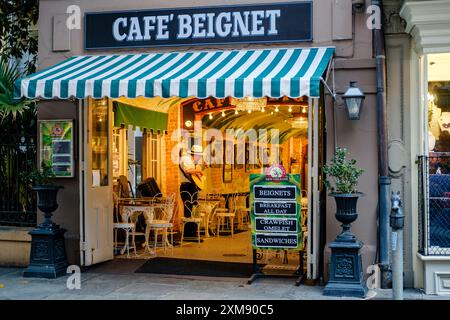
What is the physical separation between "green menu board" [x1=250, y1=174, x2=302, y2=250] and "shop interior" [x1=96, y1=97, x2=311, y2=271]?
772 millimetres

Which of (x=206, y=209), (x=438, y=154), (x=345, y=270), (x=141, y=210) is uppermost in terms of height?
(x=438, y=154)

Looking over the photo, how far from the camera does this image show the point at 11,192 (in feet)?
34.3

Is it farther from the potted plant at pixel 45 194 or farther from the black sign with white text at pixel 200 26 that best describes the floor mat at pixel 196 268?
the black sign with white text at pixel 200 26

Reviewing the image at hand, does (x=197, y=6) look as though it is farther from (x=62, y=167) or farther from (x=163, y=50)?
(x=62, y=167)

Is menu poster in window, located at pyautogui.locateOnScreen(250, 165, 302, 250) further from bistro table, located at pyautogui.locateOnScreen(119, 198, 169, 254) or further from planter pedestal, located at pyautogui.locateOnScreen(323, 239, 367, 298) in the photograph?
bistro table, located at pyautogui.locateOnScreen(119, 198, 169, 254)

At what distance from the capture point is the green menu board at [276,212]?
8.83 meters

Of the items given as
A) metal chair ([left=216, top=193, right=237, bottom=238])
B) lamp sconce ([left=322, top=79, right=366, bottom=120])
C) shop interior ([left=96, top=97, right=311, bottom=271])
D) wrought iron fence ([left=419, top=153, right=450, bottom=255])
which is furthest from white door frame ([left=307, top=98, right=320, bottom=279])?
metal chair ([left=216, top=193, right=237, bottom=238])

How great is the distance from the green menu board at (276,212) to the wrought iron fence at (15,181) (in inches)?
150

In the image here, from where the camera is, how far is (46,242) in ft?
29.7

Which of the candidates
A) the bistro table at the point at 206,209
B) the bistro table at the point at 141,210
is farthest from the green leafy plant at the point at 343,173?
the bistro table at the point at 206,209

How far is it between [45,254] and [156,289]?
192 centimetres

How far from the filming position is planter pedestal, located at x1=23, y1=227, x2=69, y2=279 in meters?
9.01

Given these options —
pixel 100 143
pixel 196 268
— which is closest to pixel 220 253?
pixel 196 268

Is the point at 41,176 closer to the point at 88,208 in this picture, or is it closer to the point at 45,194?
the point at 45,194
